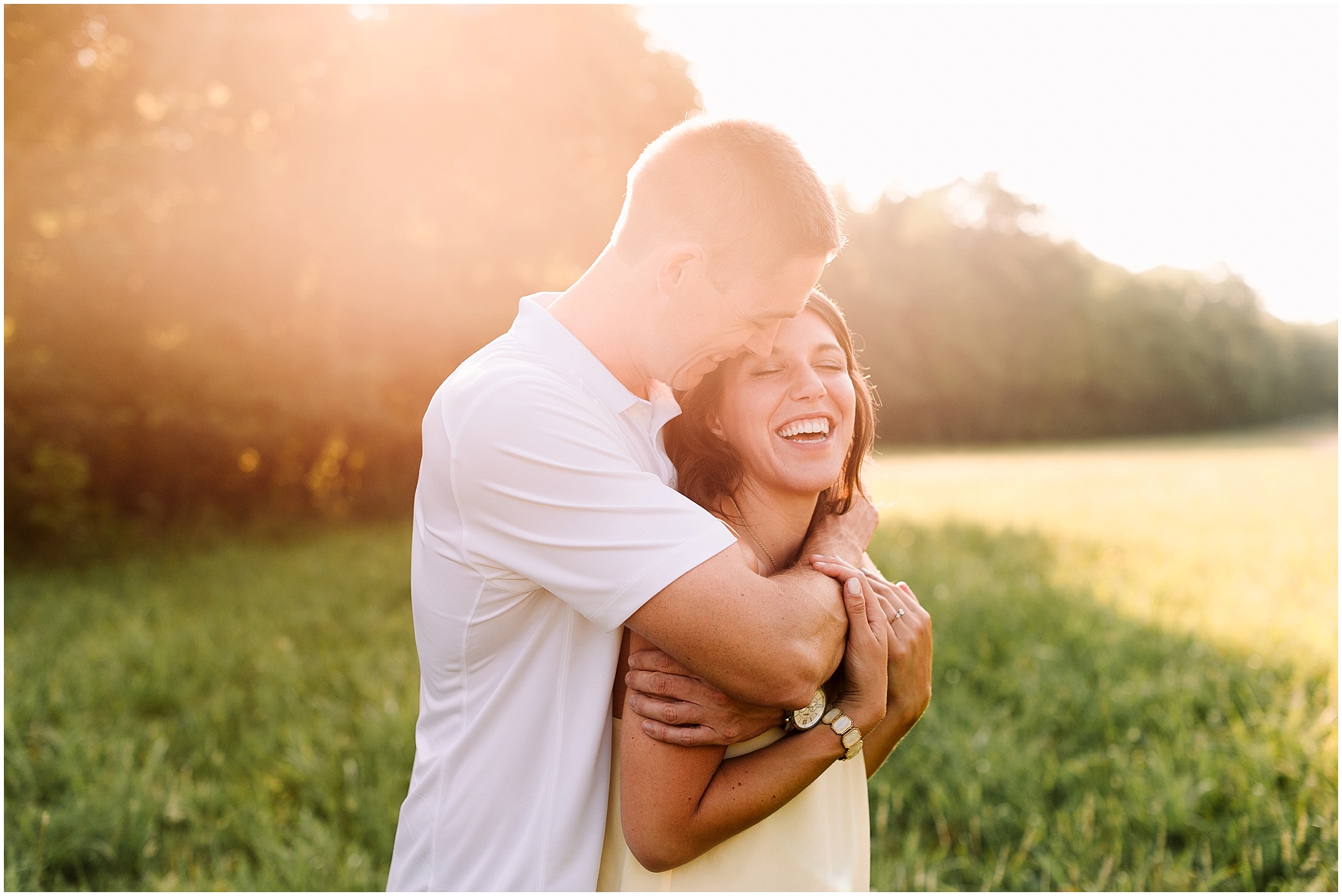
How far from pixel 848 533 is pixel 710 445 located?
0.43 metres

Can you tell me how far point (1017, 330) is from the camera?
49.3m

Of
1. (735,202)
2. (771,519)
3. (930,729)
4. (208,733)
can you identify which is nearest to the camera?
(735,202)

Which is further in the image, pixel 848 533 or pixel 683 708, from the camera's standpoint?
pixel 848 533

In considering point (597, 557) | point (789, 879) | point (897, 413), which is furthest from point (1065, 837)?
point (897, 413)

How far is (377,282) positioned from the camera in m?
12.5

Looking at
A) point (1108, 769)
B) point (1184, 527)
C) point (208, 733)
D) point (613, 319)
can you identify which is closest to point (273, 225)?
point (208, 733)

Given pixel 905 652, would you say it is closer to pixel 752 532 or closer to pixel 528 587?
pixel 752 532

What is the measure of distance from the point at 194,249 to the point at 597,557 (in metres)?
11.6

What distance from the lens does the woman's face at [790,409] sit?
2.13m

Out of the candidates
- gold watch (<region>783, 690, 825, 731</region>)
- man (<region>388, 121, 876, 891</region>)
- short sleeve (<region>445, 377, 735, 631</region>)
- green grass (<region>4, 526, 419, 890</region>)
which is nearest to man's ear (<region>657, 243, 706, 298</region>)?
man (<region>388, 121, 876, 891</region>)

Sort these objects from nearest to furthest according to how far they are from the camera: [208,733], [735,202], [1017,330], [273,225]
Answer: [735,202] < [208,733] < [273,225] < [1017,330]

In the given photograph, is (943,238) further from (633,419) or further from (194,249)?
(633,419)

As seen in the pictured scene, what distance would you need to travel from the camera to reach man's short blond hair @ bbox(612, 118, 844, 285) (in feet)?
6.47

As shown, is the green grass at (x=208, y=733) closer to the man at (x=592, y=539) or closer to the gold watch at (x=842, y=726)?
the man at (x=592, y=539)
